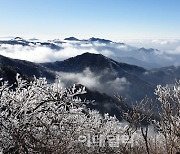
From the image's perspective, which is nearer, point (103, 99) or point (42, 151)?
point (42, 151)

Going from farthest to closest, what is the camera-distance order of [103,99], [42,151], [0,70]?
1. [103,99]
2. [0,70]
3. [42,151]

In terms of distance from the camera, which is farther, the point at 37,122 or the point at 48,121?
the point at 48,121

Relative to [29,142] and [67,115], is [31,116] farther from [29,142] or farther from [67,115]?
[67,115]

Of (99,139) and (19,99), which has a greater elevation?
(19,99)

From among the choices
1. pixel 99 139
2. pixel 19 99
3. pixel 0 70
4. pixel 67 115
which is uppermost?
pixel 19 99

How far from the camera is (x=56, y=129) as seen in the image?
838 cm

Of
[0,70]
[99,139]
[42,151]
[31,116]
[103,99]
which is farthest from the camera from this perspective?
[103,99]

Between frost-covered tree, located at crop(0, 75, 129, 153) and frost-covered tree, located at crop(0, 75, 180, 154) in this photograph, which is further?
frost-covered tree, located at crop(0, 75, 180, 154)

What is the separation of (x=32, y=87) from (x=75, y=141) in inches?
66.5

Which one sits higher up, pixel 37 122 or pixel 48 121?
pixel 37 122

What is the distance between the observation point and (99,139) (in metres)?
10.3

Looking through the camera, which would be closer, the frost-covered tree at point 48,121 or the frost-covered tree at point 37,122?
the frost-covered tree at point 37,122

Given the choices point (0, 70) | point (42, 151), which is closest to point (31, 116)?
point (42, 151)

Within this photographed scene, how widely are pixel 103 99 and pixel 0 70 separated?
166ft
